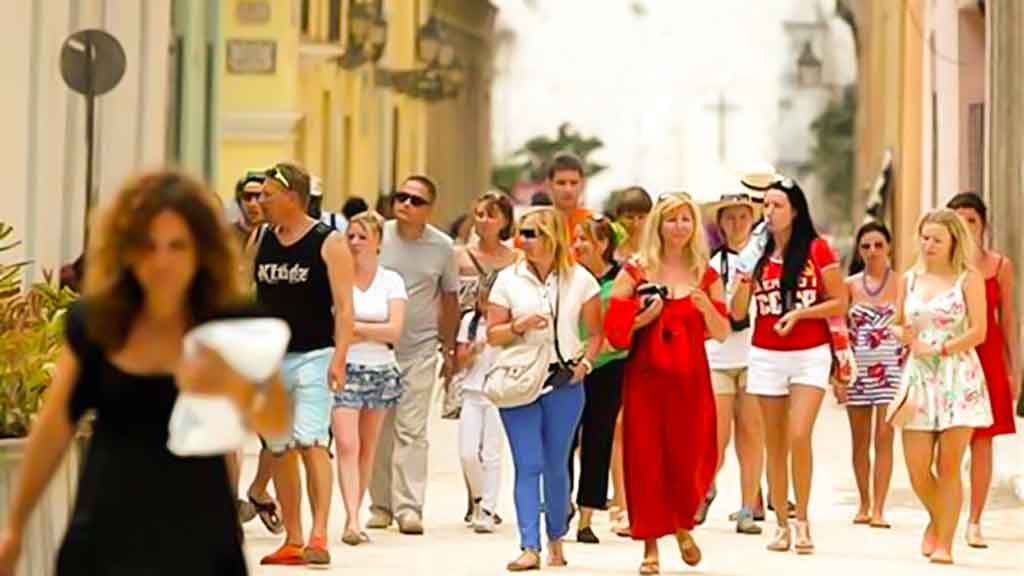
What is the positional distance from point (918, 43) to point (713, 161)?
1734 centimetres

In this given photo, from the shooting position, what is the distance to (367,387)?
14.1 meters

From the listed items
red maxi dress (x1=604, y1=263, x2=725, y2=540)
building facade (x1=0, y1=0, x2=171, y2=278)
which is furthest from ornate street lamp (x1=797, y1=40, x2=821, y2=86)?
red maxi dress (x1=604, y1=263, x2=725, y2=540)

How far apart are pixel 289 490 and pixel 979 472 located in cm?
350

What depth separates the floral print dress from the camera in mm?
13078

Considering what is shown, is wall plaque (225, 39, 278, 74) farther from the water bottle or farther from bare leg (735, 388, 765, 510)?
the water bottle

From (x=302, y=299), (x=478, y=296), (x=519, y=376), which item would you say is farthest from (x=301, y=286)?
(x=478, y=296)

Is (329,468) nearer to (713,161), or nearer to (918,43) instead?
(918,43)

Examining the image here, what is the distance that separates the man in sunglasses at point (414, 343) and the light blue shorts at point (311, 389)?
2122 mm

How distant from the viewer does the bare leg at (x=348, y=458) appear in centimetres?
1386

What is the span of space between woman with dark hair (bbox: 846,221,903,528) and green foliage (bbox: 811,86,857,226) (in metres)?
35.6

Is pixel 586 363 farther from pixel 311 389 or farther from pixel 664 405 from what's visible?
pixel 311 389

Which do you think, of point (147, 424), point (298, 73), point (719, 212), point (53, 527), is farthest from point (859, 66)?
point (147, 424)

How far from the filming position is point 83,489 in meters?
6.33

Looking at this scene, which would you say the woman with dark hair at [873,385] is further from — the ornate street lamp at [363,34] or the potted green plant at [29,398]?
the ornate street lamp at [363,34]
